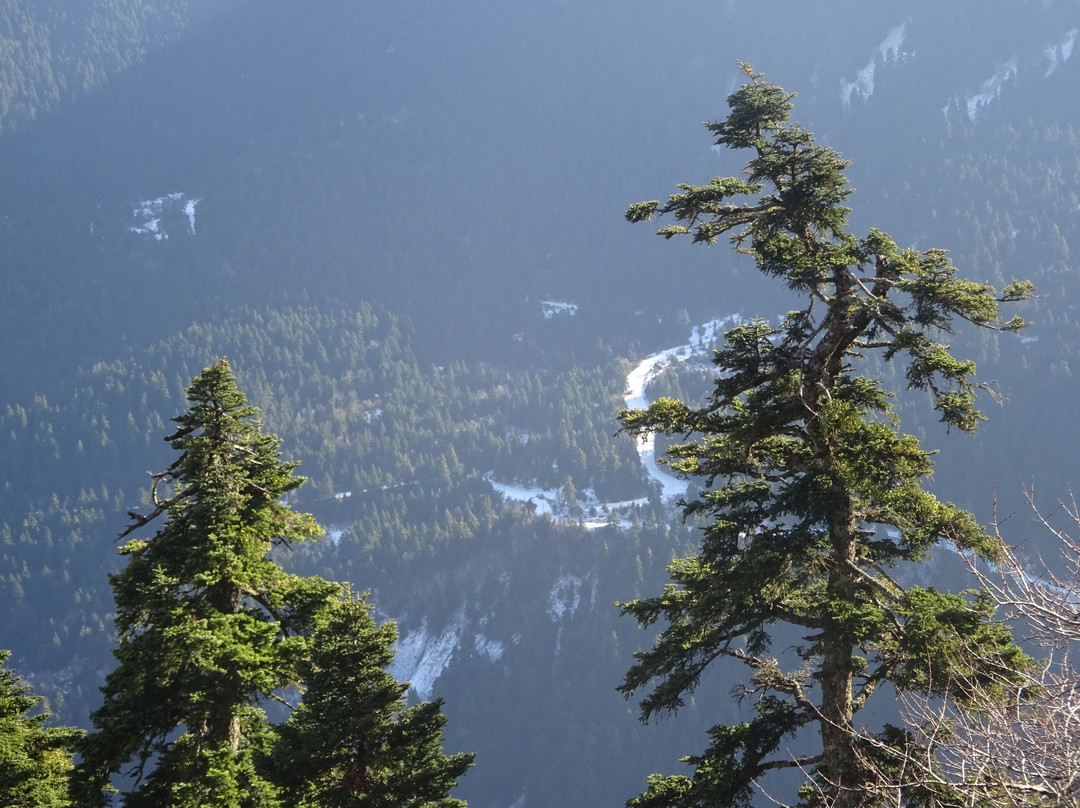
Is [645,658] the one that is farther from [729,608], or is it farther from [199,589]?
[199,589]

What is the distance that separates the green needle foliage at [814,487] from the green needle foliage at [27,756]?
12.2 m

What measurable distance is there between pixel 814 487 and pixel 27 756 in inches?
732

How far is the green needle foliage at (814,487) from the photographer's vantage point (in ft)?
50.2

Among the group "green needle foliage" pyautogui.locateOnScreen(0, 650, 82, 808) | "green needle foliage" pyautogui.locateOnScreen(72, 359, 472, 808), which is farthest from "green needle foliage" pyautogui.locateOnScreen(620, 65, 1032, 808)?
"green needle foliage" pyautogui.locateOnScreen(0, 650, 82, 808)

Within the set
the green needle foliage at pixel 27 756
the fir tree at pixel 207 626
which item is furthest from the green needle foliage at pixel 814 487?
the green needle foliage at pixel 27 756

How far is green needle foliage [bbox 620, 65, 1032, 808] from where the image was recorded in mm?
15305

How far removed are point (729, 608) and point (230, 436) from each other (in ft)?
30.2

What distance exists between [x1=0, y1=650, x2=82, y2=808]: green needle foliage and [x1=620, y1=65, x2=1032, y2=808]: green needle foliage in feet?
39.9

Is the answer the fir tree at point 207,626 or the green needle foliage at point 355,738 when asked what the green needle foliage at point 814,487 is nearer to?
the green needle foliage at point 355,738

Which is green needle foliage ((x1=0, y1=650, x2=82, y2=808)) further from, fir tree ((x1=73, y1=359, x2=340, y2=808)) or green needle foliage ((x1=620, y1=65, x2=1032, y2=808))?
green needle foliage ((x1=620, y1=65, x2=1032, y2=808))

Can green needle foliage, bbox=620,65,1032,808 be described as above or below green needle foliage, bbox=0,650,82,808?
below

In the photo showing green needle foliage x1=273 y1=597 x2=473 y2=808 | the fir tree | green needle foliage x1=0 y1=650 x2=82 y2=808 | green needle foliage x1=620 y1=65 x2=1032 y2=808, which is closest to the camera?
green needle foliage x1=620 y1=65 x2=1032 y2=808

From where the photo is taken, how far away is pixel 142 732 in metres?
16.8

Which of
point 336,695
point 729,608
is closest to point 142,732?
point 336,695
